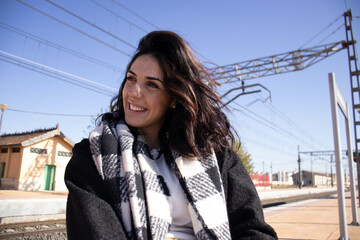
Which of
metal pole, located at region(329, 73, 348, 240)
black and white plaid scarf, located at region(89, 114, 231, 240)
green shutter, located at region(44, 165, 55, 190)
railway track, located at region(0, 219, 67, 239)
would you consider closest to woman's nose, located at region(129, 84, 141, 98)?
black and white plaid scarf, located at region(89, 114, 231, 240)

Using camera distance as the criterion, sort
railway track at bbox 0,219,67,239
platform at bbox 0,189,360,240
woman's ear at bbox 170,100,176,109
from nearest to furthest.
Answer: woman's ear at bbox 170,100,176,109, platform at bbox 0,189,360,240, railway track at bbox 0,219,67,239

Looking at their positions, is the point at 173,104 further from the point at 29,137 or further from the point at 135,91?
the point at 29,137

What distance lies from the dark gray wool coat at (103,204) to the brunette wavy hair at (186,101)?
21 centimetres

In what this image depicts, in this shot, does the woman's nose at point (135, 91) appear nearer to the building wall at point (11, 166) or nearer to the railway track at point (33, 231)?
the railway track at point (33, 231)

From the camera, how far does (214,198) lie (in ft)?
4.78

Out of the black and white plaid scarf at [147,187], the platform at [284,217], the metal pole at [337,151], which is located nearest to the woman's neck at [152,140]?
the black and white plaid scarf at [147,187]

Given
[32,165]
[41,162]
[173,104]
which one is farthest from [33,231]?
[41,162]

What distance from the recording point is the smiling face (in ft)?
5.49

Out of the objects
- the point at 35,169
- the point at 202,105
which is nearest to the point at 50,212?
the point at 202,105

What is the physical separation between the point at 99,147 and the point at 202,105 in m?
0.82

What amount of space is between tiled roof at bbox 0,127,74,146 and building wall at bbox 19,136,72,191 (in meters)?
0.47

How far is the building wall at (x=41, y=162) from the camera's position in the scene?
1995 centimetres

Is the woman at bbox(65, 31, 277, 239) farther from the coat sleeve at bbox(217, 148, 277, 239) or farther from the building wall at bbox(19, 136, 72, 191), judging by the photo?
the building wall at bbox(19, 136, 72, 191)

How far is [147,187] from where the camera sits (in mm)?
1360
